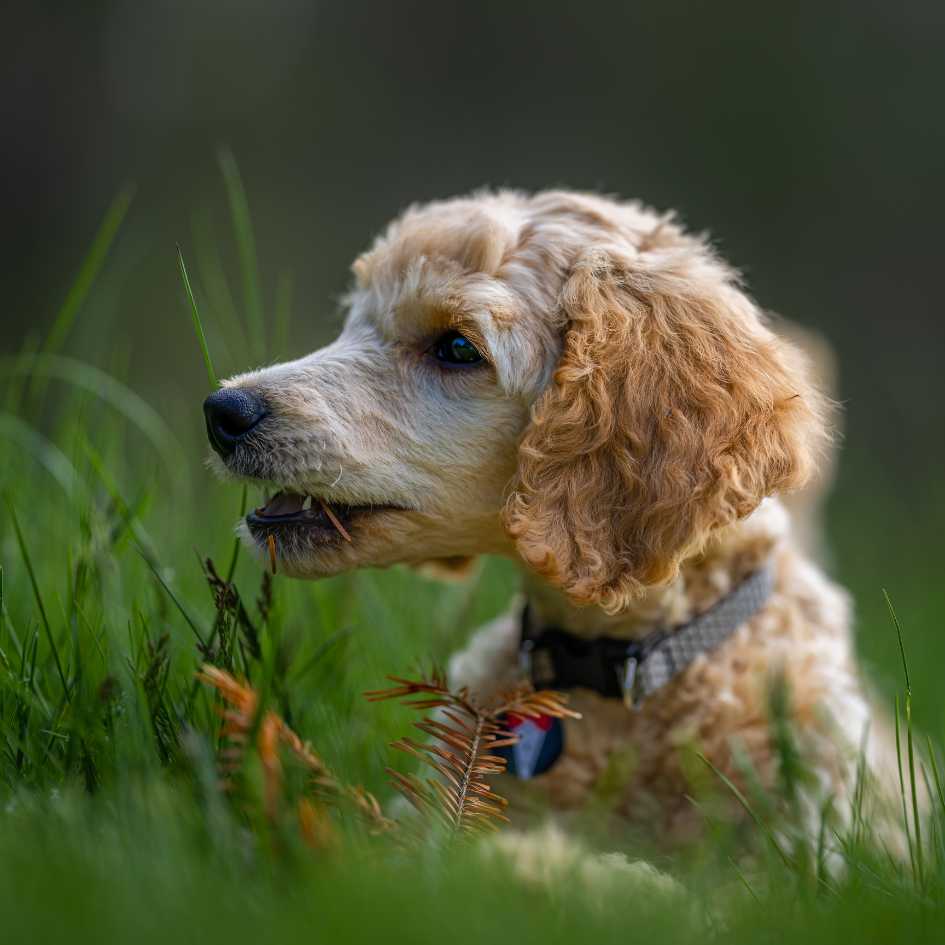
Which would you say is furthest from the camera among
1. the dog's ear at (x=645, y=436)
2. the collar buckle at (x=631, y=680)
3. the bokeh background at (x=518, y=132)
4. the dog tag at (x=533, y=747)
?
the bokeh background at (x=518, y=132)

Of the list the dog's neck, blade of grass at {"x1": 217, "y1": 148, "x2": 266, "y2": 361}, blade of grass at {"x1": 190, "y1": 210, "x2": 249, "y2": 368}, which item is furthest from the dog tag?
blade of grass at {"x1": 190, "y1": 210, "x2": 249, "y2": 368}

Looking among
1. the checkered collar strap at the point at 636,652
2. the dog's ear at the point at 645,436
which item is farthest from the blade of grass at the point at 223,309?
the checkered collar strap at the point at 636,652

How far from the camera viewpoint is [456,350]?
2561 millimetres

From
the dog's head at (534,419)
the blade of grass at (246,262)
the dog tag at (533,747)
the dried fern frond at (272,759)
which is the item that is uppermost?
the blade of grass at (246,262)

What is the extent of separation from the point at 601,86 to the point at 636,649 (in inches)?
338

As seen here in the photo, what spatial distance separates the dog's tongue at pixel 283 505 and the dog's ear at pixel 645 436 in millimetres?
474

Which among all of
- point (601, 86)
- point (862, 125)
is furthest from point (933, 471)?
point (601, 86)

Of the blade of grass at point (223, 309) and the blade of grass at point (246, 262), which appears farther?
the blade of grass at point (223, 309)

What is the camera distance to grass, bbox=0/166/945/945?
4.91ft

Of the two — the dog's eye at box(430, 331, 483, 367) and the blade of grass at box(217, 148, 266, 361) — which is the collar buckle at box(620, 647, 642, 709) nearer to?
the dog's eye at box(430, 331, 483, 367)

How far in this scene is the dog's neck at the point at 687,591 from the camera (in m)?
2.63

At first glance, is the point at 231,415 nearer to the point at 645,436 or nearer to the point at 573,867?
the point at 645,436

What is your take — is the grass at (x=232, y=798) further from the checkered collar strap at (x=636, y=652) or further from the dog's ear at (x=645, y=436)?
the dog's ear at (x=645, y=436)

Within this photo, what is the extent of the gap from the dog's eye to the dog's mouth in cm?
37
